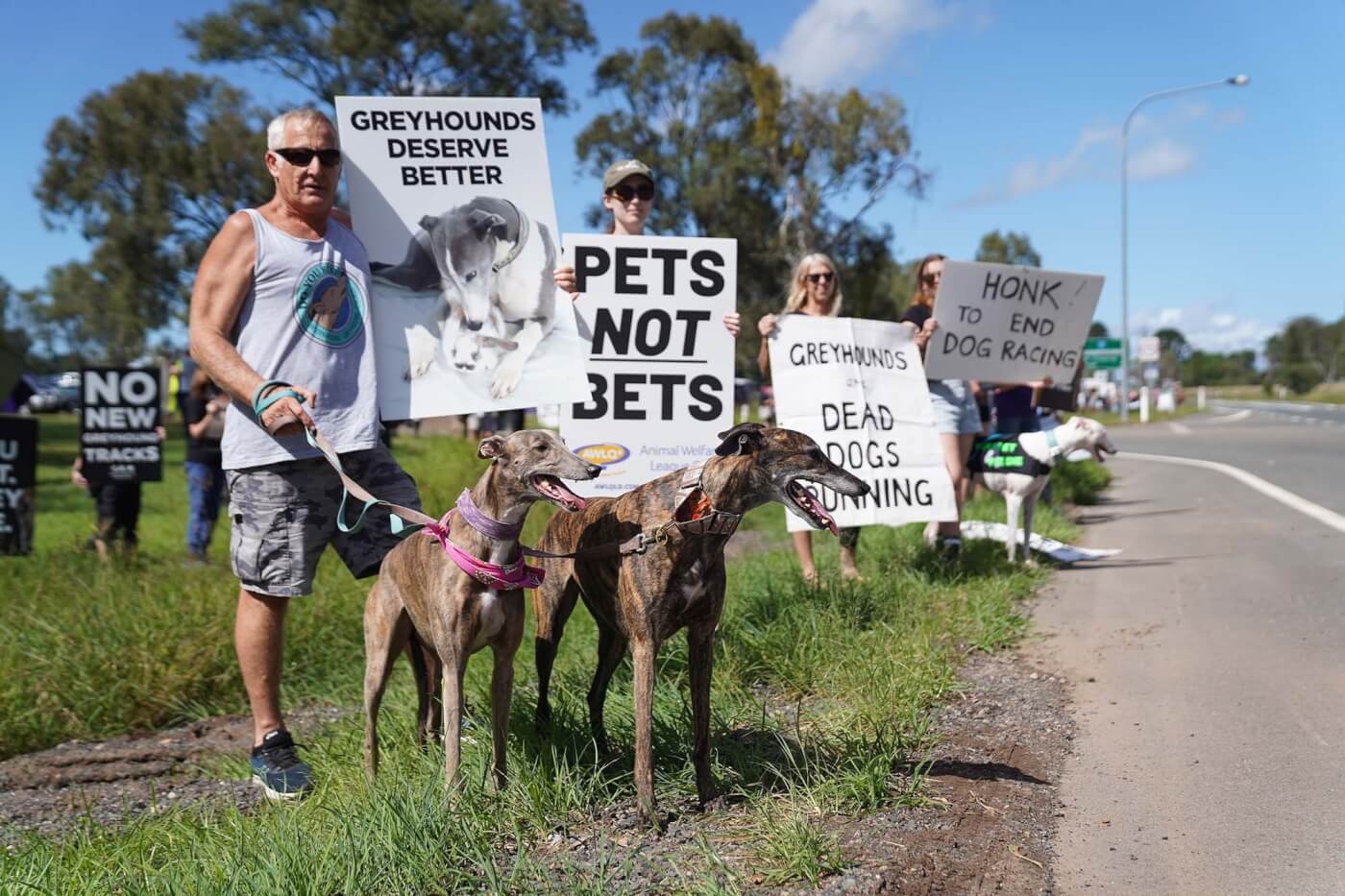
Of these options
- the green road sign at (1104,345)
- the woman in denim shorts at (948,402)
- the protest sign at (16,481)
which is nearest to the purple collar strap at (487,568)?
the woman in denim shorts at (948,402)

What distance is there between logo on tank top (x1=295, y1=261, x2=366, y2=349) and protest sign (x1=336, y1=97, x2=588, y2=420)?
18 cm

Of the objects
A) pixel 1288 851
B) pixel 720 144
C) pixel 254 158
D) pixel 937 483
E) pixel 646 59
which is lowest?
pixel 1288 851

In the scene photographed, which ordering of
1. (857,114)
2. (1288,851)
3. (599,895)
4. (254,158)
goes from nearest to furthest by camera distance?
1. (599,895)
2. (1288,851)
3. (254,158)
4. (857,114)

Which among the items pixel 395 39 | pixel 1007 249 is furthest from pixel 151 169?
pixel 1007 249

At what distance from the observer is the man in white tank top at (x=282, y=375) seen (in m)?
4.07

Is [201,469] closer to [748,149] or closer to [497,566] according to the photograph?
[497,566]

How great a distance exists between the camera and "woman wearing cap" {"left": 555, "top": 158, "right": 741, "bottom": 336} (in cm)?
550

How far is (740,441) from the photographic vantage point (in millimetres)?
3359

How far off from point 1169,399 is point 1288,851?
58.9 m

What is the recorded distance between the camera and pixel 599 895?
110 inches

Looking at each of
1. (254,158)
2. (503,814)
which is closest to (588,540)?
(503,814)

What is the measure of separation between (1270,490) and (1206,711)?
1024cm

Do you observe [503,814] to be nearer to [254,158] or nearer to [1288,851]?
[1288,851]

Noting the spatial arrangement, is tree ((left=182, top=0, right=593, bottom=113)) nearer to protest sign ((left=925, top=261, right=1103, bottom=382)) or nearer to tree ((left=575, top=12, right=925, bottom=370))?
tree ((left=575, top=12, right=925, bottom=370))
